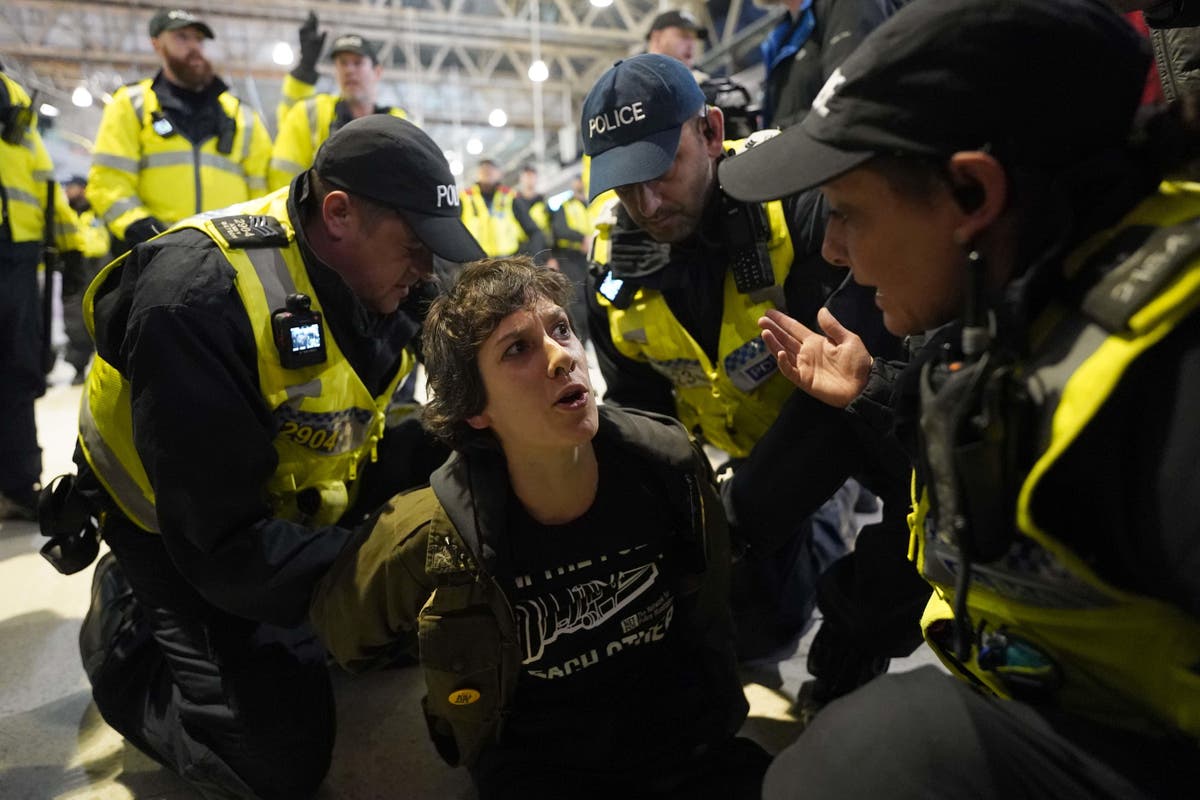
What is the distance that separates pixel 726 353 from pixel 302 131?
298cm

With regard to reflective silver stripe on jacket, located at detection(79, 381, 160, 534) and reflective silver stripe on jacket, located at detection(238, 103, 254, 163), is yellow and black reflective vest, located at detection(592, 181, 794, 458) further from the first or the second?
reflective silver stripe on jacket, located at detection(238, 103, 254, 163)

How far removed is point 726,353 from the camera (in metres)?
1.91

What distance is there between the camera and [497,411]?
1.42 metres

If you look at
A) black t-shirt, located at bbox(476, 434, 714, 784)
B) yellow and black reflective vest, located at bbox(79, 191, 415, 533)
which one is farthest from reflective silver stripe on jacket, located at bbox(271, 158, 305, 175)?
black t-shirt, located at bbox(476, 434, 714, 784)

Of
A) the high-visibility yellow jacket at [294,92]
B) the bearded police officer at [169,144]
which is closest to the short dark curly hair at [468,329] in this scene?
the bearded police officer at [169,144]

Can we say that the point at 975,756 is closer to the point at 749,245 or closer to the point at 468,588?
the point at 468,588

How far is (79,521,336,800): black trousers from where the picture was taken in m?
1.63

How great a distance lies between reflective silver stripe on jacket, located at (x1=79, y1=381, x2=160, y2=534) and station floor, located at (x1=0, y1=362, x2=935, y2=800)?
21.8 inches

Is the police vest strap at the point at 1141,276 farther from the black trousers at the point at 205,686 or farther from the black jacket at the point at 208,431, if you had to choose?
the black trousers at the point at 205,686

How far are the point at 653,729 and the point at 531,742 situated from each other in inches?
9.1

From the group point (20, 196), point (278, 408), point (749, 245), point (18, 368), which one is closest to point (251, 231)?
point (278, 408)

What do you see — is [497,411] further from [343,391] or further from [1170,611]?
[1170,611]

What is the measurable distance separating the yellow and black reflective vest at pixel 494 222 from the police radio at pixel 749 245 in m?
6.30

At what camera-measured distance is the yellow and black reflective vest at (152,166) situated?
332 centimetres
